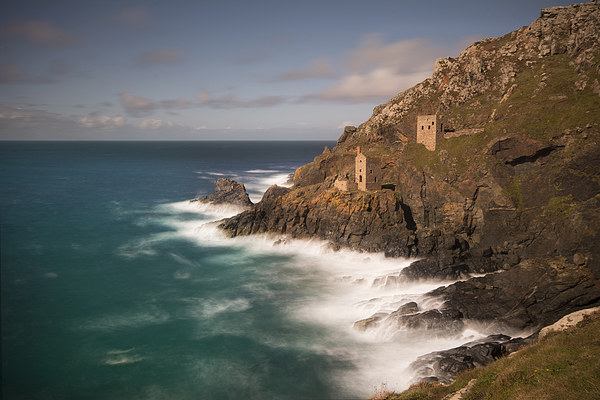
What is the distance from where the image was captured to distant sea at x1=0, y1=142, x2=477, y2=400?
2712 centimetres

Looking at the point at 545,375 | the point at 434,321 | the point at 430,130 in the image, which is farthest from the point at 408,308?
the point at 430,130

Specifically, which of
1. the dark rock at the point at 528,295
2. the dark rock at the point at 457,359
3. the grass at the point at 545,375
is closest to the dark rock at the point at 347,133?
the dark rock at the point at 528,295

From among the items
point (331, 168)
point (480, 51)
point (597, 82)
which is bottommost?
point (331, 168)

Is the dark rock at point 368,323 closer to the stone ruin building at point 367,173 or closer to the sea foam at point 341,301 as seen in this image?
the sea foam at point 341,301

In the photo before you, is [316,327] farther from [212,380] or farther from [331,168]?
[331,168]

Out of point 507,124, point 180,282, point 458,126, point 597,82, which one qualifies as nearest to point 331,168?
point 458,126

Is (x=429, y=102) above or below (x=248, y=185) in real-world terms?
above

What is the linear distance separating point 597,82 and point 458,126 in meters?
19.5

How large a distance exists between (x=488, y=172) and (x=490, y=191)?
295cm

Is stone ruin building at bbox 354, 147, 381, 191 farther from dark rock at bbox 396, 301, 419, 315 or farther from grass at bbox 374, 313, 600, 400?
grass at bbox 374, 313, 600, 400

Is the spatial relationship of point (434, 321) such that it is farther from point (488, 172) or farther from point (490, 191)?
point (488, 172)

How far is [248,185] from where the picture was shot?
115688mm

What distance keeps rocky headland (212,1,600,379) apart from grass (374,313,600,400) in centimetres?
606

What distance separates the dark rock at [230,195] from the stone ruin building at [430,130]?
38.7m
